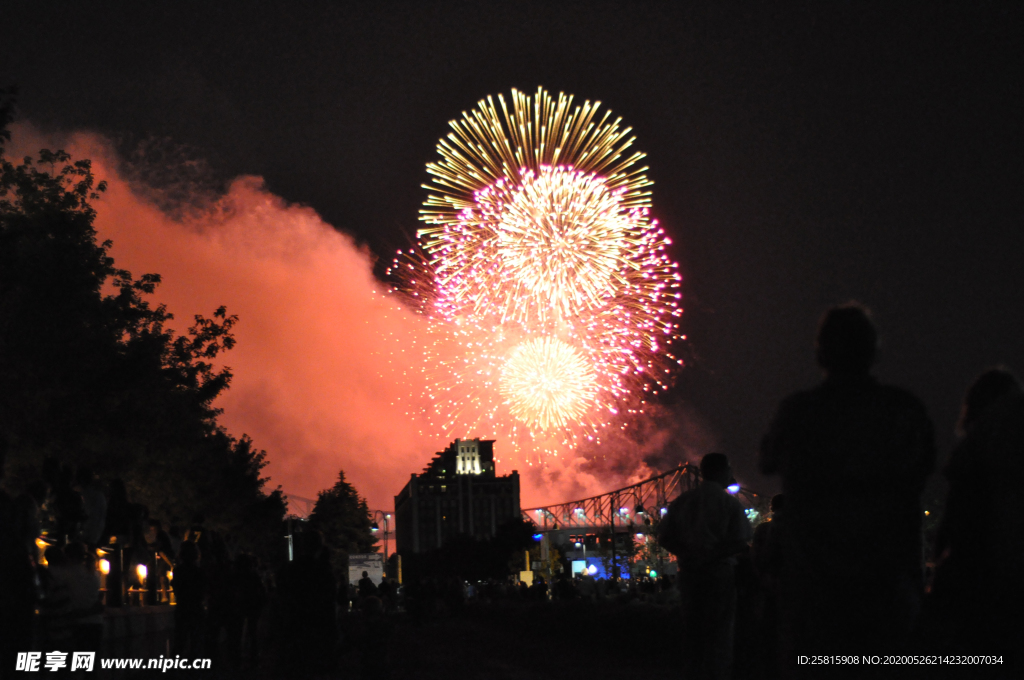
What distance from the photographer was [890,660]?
12.1 ft

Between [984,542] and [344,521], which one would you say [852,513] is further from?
[344,521]

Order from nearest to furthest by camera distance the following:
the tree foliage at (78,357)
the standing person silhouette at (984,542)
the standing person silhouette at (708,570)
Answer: the standing person silhouette at (984,542), the standing person silhouette at (708,570), the tree foliage at (78,357)

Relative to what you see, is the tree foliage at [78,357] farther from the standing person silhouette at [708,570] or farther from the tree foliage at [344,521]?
the tree foliage at [344,521]

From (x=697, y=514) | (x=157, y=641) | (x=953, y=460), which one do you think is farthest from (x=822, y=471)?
(x=157, y=641)

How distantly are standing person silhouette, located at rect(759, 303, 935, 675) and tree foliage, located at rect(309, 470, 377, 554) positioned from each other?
11920 cm

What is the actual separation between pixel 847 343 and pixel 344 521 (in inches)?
5228

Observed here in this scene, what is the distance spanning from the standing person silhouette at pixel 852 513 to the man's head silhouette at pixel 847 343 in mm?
71

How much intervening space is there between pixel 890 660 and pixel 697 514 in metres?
3.26

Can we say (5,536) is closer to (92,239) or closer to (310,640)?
(310,640)

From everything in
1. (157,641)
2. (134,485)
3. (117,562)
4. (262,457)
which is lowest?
(157,641)

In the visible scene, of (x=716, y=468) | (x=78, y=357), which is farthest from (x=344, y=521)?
(x=716, y=468)

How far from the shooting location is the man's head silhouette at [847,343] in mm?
4141

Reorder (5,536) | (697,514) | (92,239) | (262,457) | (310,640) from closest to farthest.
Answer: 1. (5,536)
2. (697,514)
3. (310,640)
4. (92,239)
5. (262,457)

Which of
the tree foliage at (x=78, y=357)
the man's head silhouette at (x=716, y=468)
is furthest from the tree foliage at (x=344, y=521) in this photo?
the man's head silhouette at (x=716, y=468)
